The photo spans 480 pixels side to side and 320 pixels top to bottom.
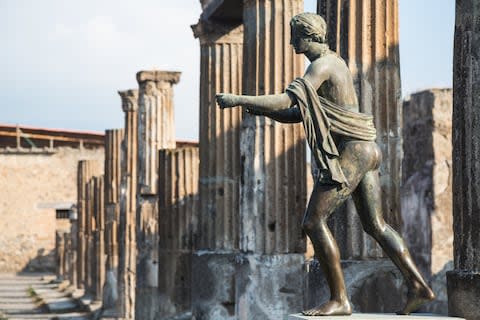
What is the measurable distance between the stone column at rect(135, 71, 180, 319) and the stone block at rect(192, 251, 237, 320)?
202 inches

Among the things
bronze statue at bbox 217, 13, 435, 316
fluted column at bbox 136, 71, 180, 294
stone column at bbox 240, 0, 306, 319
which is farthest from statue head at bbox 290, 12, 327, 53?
fluted column at bbox 136, 71, 180, 294

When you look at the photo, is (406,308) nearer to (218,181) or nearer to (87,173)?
(218,181)

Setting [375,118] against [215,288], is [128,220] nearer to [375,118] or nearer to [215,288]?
[215,288]

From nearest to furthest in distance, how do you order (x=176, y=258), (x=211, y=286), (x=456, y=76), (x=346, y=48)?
1. (x=456, y=76)
2. (x=346, y=48)
3. (x=211, y=286)
4. (x=176, y=258)

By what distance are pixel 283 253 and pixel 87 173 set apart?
21.0 metres

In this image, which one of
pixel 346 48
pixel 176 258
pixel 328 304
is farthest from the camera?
pixel 176 258

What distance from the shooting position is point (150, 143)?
1841 centimetres

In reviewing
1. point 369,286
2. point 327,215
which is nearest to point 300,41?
point 327,215

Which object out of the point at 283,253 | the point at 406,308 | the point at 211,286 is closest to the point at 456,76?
the point at 406,308

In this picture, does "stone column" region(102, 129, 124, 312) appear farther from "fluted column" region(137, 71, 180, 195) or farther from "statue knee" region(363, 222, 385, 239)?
"statue knee" region(363, 222, 385, 239)

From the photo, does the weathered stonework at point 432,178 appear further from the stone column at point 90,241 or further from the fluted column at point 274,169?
the stone column at point 90,241

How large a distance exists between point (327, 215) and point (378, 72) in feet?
8.08

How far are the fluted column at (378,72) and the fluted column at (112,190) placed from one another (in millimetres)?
15464

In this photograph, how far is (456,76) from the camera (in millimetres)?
6500
